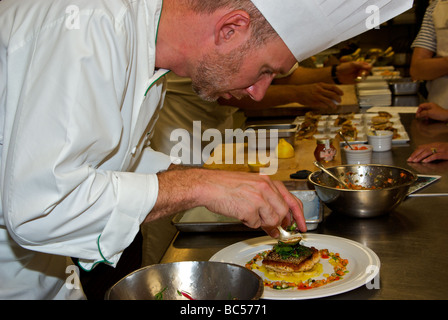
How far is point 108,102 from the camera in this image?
3.62ft

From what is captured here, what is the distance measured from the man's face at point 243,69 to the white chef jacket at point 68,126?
22 cm

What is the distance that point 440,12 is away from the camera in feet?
12.1

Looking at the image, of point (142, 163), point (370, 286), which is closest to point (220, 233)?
point (142, 163)

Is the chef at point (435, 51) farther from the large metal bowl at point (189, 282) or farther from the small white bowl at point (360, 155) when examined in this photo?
the large metal bowl at point (189, 282)

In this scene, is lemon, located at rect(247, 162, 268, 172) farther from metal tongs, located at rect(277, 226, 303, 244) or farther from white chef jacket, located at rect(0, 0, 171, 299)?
white chef jacket, located at rect(0, 0, 171, 299)

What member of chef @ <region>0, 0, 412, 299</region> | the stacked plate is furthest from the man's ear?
the stacked plate

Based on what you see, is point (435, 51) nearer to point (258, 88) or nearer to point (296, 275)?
point (258, 88)

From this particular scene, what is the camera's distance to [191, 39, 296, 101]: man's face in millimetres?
1356

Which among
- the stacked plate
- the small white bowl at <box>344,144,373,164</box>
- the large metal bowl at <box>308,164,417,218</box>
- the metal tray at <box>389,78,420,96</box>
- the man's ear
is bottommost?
the large metal bowl at <box>308,164,417,218</box>

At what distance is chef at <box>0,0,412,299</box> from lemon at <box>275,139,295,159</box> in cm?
119

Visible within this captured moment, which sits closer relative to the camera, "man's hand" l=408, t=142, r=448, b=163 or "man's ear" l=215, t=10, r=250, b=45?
"man's ear" l=215, t=10, r=250, b=45

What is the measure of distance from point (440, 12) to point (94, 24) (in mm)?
3217

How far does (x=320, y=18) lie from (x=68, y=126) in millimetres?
780

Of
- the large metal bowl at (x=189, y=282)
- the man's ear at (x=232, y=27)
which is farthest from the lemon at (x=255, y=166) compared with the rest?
the large metal bowl at (x=189, y=282)
